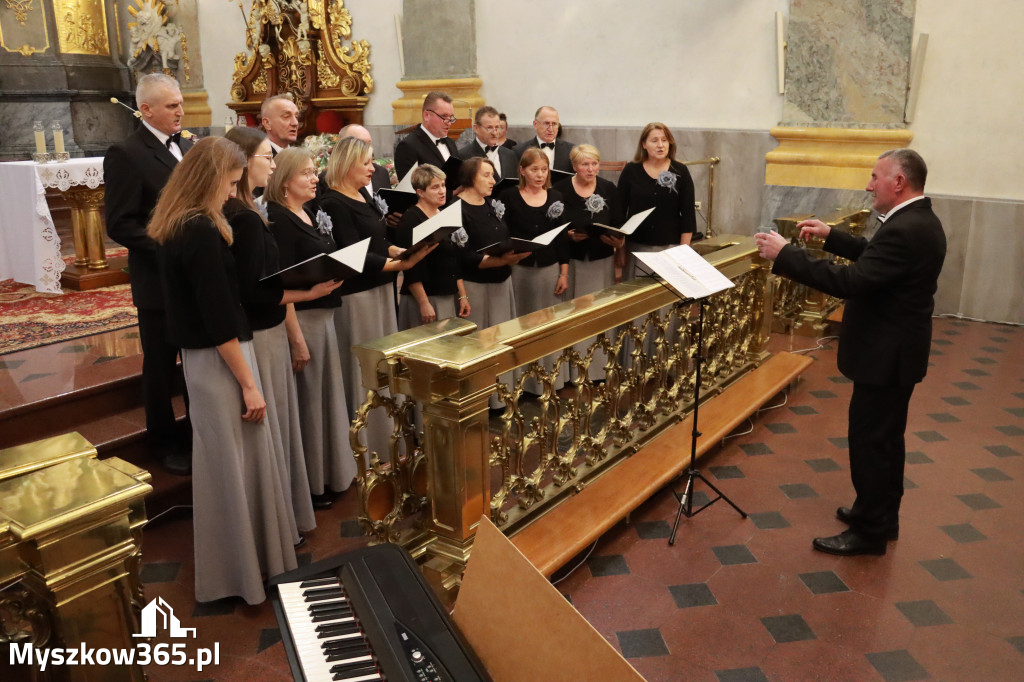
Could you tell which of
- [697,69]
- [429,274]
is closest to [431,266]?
[429,274]

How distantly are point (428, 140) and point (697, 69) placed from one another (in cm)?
382

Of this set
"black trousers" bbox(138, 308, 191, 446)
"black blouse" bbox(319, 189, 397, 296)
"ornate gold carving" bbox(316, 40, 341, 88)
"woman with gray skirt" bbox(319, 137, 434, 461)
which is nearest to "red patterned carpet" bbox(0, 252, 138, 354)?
"black trousers" bbox(138, 308, 191, 446)

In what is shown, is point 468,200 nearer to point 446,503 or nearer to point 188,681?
point 446,503

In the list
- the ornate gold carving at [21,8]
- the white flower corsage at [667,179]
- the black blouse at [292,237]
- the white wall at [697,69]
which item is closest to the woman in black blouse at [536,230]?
the white flower corsage at [667,179]

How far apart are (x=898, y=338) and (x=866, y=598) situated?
1.10 m

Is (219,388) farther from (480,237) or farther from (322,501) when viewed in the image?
(480,237)

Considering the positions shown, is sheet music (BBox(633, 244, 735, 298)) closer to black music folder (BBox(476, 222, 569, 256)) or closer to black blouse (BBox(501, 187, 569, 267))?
black music folder (BBox(476, 222, 569, 256))

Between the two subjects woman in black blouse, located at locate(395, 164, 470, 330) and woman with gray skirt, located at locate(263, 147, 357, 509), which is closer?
woman with gray skirt, located at locate(263, 147, 357, 509)

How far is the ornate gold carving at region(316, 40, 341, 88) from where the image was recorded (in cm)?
1168

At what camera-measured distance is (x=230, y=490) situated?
320 cm

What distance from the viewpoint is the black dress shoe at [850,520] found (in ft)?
12.3

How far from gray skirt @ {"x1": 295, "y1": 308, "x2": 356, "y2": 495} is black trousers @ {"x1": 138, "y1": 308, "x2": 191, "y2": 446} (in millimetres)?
656

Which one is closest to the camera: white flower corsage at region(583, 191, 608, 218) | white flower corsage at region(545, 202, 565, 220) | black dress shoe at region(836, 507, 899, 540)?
black dress shoe at region(836, 507, 899, 540)

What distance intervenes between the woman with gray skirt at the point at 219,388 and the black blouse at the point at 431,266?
1.55 m
